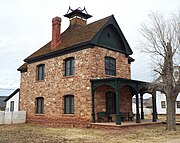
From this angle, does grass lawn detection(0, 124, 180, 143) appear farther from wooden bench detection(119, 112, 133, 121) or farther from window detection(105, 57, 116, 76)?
window detection(105, 57, 116, 76)

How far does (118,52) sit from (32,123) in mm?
9669

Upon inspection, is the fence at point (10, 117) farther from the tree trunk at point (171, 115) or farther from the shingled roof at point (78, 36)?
the tree trunk at point (171, 115)

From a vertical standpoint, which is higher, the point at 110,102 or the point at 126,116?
the point at 110,102

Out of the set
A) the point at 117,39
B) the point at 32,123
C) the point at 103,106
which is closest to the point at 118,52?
the point at 117,39

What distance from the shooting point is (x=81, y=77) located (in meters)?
17.6

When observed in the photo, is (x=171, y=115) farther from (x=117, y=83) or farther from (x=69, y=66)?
(x=69, y=66)

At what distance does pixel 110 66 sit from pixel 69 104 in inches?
169

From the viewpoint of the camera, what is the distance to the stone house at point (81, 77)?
17.2 metres

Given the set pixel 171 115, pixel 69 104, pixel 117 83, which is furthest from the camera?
pixel 69 104

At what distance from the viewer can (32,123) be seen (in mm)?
21562

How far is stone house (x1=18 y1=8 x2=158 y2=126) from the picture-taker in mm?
17219

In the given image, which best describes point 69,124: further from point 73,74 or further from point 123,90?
point 123,90

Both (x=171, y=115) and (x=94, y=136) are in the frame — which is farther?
(x=171, y=115)

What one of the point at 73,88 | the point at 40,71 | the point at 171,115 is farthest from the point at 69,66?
the point at 171,115
